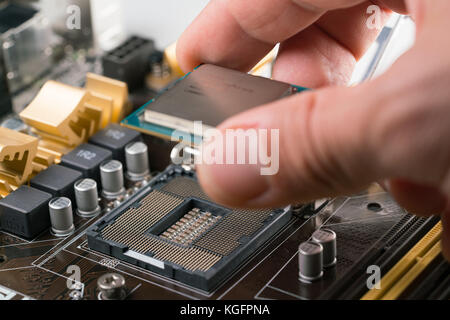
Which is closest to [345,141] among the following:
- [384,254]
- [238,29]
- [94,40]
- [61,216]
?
[384,254]

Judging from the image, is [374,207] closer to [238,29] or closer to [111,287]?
[238,29]

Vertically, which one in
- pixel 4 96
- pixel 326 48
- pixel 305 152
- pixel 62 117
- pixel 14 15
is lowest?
pixel 4 96

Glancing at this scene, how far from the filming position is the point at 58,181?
2859 millimetres

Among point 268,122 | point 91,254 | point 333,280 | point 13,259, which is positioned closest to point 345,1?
point 268,122

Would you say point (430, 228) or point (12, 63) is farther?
point (12, 63)

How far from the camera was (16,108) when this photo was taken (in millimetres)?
3596

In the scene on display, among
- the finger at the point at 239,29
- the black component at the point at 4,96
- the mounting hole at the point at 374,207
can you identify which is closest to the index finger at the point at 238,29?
the finger at the point at 239,29

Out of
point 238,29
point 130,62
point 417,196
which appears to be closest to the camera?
point 417,196

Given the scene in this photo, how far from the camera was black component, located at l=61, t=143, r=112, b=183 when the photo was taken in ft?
9.69

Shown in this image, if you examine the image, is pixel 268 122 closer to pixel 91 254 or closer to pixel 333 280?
pixel 333 280

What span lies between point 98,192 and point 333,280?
107 centimetres

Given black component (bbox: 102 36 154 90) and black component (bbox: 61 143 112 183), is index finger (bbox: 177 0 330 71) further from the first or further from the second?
black component (bbox: 102 36 154 90)

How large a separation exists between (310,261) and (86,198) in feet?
3.04

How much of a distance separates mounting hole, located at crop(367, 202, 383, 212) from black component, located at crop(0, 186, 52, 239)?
1227mm
